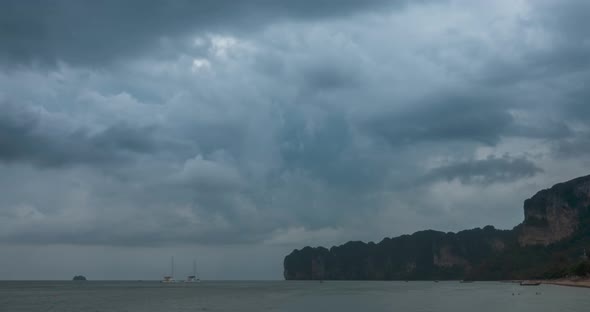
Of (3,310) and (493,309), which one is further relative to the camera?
(3,310)

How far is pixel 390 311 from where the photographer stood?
100812 mm

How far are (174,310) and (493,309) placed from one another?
55.1 meters

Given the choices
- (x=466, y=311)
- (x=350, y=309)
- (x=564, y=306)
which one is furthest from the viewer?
(x=350, y=309)

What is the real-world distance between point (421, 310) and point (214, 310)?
36.5 metres

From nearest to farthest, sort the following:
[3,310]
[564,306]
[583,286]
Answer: [564,306] → [3,310] → [583,286]

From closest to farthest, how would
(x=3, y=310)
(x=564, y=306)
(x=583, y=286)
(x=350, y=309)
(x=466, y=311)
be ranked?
(x=466, y=311) → (x=564, y=306) → (x=350, y=309) → (x=3, y=310) → (x=583, y=286)

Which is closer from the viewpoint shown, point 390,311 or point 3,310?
point 390,311

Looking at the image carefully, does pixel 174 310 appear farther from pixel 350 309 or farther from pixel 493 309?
pixel 493 309

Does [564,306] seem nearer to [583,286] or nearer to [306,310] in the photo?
[306,310]

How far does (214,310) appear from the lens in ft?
359

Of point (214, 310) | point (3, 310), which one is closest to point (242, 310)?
point (214, 310)

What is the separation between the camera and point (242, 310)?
4237 inches

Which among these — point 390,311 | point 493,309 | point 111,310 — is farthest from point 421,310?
point 111,310

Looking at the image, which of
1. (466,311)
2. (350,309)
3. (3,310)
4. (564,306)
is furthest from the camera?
(3,310)
